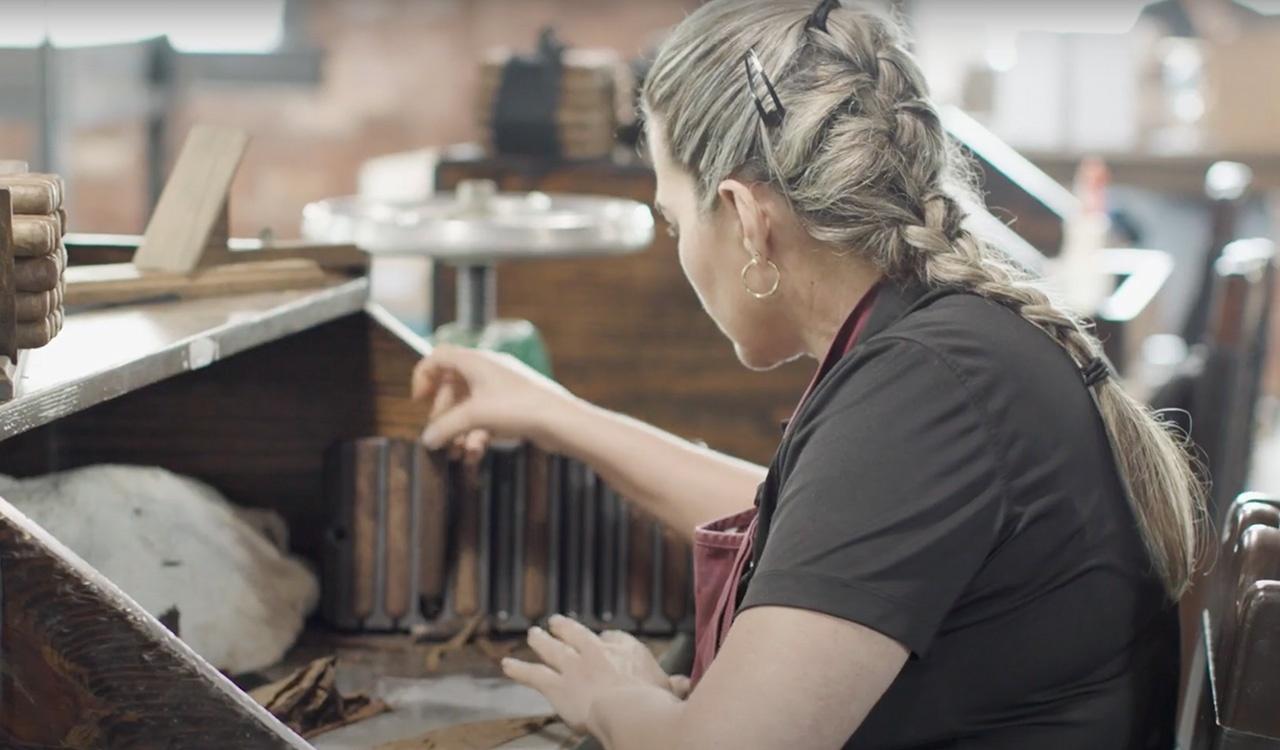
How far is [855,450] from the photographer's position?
103 centimetres

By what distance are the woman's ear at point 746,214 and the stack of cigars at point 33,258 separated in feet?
→ 1.56

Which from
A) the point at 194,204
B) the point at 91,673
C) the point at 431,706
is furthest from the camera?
the point at 194,204

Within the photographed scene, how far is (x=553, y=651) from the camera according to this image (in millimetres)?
1276

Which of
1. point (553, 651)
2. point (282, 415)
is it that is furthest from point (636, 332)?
point (553, 651)

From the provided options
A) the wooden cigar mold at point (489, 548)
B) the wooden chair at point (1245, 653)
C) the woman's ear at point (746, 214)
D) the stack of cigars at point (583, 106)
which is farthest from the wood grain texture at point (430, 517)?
the stack of cigars at point (583, 106)

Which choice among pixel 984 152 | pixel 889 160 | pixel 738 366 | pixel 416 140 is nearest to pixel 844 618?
pixel 889 160

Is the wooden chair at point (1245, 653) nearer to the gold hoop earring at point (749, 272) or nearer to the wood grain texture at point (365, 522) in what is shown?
the gold hoop earring at point (749, 272)

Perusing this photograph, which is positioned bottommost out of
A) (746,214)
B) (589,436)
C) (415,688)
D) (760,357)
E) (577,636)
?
(415,688)

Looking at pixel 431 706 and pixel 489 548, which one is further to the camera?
pixel 489 548

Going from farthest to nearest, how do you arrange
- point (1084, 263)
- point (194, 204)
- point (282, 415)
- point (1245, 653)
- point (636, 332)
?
point (636, 332), point (1084, 263), point (282, 415), point (194, 204), point (1245, 653)

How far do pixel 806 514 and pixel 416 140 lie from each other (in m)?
4.82

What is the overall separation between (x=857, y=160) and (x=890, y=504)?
0.28 metres

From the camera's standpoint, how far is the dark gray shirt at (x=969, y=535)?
39.8 inches

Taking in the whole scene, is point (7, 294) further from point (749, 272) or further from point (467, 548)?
point (467, 548)
